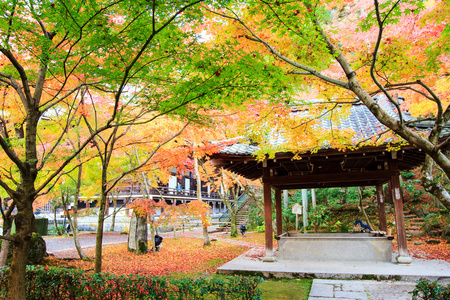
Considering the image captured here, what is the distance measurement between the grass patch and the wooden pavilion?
1.94 meters

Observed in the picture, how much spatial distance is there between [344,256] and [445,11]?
7.22 m

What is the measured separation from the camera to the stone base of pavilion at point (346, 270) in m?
6.77

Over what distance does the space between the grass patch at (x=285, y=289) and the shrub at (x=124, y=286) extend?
1.81m

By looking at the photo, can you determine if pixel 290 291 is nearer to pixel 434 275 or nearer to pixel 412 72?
pixel 434 275

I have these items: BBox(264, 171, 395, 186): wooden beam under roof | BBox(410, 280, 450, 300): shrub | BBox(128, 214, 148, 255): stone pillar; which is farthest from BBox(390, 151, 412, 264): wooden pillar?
BBox(128, 214, 148, 255): stone pillar

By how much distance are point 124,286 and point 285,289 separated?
152 inches

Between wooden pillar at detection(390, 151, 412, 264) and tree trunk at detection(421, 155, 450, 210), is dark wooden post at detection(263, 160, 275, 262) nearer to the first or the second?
wooden pillar at detection(390, 151, 412, 264)

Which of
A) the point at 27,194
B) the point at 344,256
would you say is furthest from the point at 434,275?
the point at 27,194

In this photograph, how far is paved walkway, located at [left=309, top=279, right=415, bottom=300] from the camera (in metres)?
5.47

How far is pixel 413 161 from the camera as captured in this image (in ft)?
31.5

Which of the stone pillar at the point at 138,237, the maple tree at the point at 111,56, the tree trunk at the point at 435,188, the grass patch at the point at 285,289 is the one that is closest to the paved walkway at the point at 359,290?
the grass patch at the point at 285,289

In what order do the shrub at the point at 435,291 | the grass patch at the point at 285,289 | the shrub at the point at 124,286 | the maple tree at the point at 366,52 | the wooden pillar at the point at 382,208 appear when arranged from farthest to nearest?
1. the wooden pillar at the point at 382,208
2. the grass patch at the point at 285,289
3. the shrub at the point at 124,286
4. the maple tree at the point at 366,52
5. the shrub at the point at 435,291

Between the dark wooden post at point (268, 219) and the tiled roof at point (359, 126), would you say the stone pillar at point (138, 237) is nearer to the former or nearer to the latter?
the dark wooden post at point (268, 219)

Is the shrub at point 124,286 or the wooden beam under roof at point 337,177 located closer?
the shrub at point 124,286
